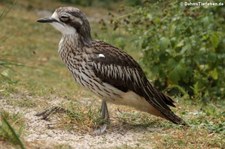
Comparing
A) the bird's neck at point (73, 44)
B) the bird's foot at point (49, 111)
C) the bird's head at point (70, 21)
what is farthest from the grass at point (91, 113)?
the bird's head at point (70, 21)

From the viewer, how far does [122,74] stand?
7391 millimetres

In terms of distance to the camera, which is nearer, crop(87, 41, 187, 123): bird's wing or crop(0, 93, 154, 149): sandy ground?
crop(0, 93, 154, 149): sandy ground

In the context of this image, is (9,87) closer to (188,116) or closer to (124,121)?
(124,121)

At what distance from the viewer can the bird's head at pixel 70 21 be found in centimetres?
732

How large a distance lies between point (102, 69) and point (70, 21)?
0.62 meters

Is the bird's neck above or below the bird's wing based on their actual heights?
above

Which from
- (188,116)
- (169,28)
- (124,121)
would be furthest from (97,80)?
(169,28)

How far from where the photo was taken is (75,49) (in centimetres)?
729

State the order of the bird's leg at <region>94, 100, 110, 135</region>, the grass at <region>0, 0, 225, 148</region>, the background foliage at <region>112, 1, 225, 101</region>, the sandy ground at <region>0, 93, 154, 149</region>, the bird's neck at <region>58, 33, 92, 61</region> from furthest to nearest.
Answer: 1. the background foliage at <region>112, 1, 225, 101</region>
2. the bird's neck at <region>58, 33, 92, 61</region>
3. the bird's leg at <region>94, 100, 110, 135</region>
4. the grass at <region>0, 0, 225, 148</region>
5. the sandy ground at <region>0, 93, 154, 149</region>

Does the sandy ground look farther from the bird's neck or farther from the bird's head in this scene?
the bird's head

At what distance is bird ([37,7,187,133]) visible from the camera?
23.5 ft

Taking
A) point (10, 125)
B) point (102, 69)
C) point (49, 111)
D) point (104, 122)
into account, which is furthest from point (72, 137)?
point (10, 125)

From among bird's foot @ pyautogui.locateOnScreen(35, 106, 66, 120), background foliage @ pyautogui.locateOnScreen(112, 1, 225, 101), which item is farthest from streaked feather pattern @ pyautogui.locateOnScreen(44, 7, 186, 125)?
background foliage @ pyautogui.locateOnScreen(112, 1, 225, 101)

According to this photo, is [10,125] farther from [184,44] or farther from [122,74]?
[184,44]
